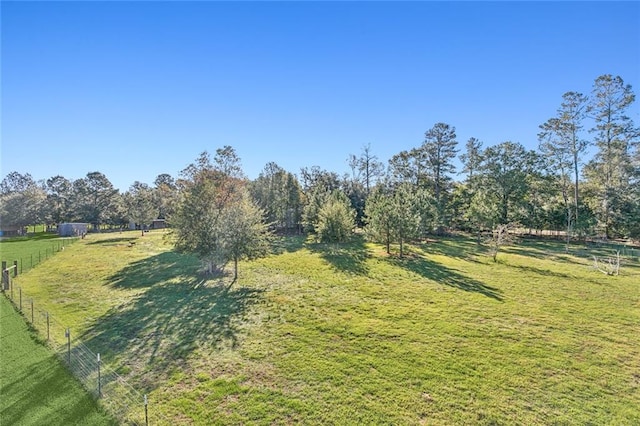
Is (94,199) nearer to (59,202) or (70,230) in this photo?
(59,202)

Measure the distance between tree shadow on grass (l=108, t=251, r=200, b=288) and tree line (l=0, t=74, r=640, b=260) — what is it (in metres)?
2.77

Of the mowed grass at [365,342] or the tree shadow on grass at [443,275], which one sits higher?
the tree shadow on grass at [443,275]

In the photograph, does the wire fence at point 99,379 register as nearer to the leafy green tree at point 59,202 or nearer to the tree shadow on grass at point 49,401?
the tree shadow on grass at point 49,401

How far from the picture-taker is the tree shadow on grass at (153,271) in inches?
707

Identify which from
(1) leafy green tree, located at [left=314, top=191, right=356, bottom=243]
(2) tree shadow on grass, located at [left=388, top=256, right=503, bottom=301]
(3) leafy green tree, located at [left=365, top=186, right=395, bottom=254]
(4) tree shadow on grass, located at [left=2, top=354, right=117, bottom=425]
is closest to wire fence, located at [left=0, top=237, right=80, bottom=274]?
(4) tree shadow on grass, located at [left=2, top=354, right=117, bottom=425]

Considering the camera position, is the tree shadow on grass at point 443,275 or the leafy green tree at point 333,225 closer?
the tree shadow on grass at point 443,275

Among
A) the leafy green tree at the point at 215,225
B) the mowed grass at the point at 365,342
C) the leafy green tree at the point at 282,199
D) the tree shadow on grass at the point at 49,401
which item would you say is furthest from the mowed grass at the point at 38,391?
the leafy green tree at the point at 282,199

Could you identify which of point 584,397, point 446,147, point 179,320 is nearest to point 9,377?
point 179,320

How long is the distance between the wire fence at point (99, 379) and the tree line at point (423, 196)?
28.2 feet

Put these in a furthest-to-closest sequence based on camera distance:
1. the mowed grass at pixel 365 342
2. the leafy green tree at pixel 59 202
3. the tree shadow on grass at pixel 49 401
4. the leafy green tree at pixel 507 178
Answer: the leafy green tree at pixel 59 202 < the leafy green tree at pixel 507 178 < the mowed grass at pixel 365 342 < the tree shadow on grass at pixel 49 401

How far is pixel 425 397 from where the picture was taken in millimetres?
7434

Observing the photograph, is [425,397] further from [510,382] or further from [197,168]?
[197,168]

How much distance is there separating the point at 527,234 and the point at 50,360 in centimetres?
5383

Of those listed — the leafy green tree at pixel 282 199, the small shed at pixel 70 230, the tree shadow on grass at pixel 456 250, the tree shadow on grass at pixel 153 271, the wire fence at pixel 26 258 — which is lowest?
the tree shadow on grass at pixel 153 271
